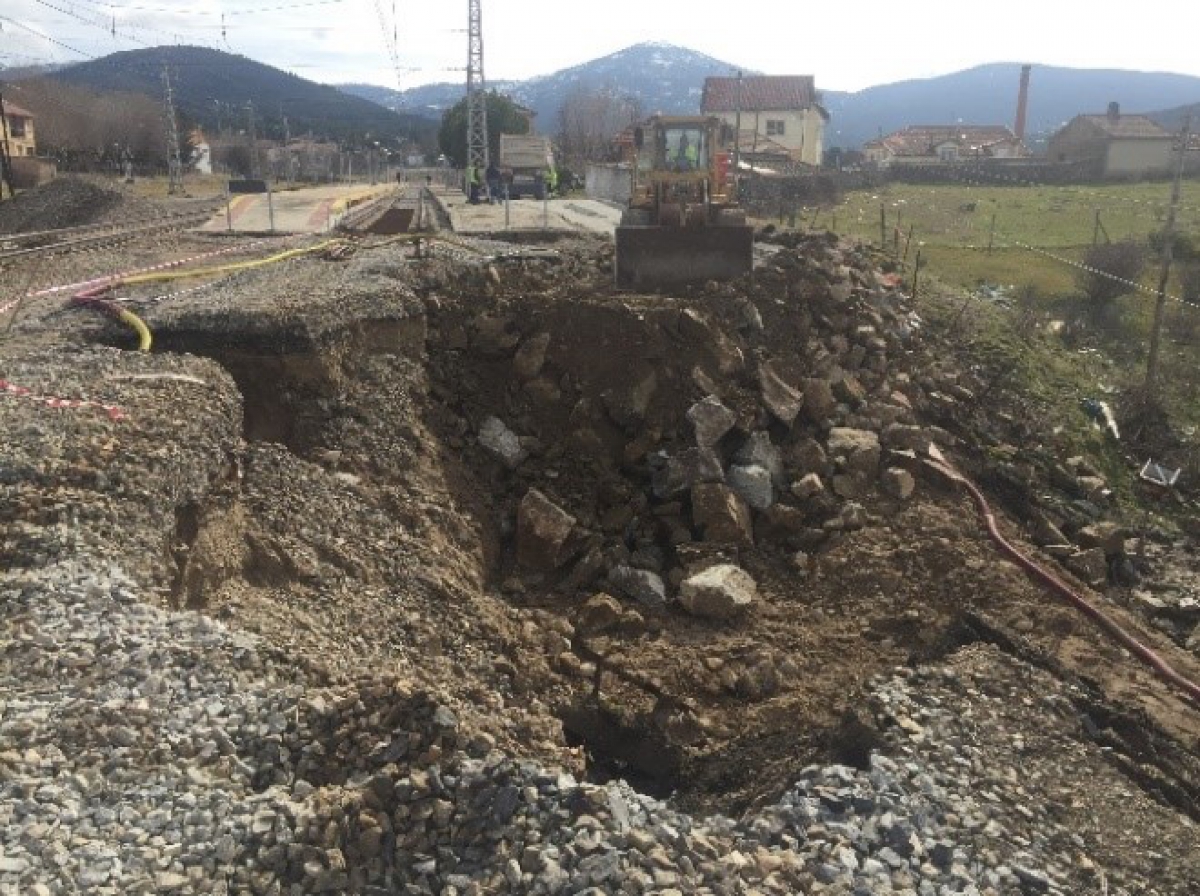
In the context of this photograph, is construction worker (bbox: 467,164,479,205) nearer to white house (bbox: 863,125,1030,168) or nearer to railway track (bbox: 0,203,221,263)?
railway track (bbox: 0,203,221,263)

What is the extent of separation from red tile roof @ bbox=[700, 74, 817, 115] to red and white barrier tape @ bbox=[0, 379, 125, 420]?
5734 centimetres

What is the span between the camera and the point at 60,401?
26.6 ft

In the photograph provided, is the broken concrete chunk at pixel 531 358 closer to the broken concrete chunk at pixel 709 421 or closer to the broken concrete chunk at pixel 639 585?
the broken concrete chunk at pixel 709 421

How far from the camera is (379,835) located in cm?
487

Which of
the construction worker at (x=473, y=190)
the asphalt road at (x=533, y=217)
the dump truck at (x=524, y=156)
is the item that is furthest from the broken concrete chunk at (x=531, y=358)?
the dump truck at (x=524, y=156)

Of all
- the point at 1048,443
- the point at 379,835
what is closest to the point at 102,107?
the point at 1048,443

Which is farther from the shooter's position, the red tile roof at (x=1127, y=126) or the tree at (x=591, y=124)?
the tree at (x=591, y=124)

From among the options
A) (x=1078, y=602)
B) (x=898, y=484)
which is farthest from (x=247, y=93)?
(x=1078, y=602)

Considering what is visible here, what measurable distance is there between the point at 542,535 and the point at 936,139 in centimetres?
7554

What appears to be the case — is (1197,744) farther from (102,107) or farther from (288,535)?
(102,107)

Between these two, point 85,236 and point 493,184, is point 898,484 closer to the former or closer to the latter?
point 85,236

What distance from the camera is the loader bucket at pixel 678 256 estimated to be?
1406 centimetres

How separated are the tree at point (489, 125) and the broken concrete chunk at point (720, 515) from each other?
51331 mm

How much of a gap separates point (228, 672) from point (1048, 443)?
1120cm
